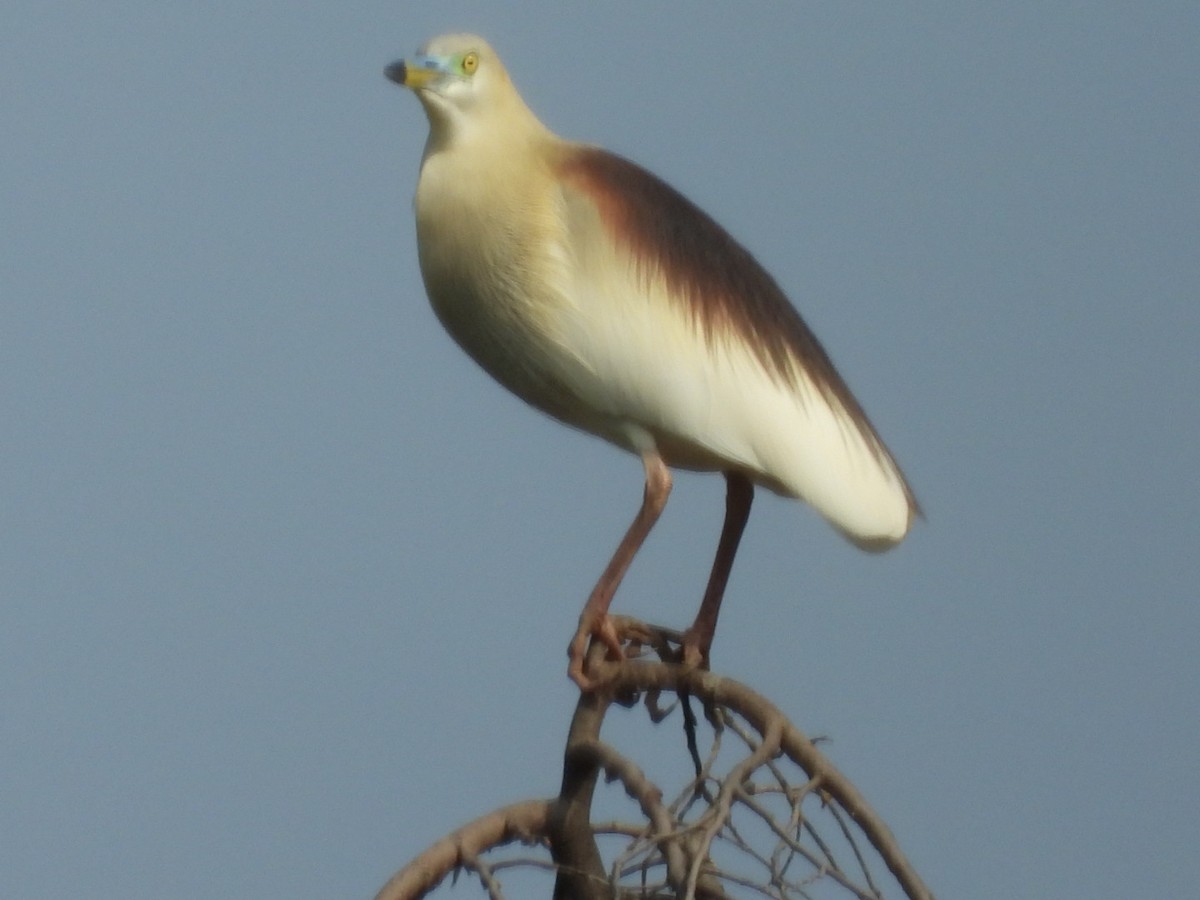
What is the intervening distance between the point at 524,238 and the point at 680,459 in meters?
0.52

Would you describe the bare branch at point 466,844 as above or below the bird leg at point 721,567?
below

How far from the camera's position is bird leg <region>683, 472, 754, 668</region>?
359 cm

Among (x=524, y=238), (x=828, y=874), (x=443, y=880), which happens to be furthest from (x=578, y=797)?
(x=524, y=238)

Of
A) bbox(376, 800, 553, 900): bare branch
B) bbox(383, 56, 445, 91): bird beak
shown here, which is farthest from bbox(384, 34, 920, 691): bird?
bbox(376, 800, 553, 900): bare branch

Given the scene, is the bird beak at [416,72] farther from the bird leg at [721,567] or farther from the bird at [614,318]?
the bird leg at [721,567]

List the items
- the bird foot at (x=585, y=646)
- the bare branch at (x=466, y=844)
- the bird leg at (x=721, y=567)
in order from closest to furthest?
the bare branch at (x=466, y=844)
the bird foot at (x=585, y=646)
the bird leg at (x=721, y=567)

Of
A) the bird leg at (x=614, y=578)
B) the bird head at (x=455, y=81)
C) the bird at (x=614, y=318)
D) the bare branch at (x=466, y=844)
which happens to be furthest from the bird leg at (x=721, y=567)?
the bird head at (x=455, y=81)

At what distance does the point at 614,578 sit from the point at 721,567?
0.32 metres

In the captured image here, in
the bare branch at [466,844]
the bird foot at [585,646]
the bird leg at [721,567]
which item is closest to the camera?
the bare branch at [466,844]

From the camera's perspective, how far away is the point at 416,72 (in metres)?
3.42

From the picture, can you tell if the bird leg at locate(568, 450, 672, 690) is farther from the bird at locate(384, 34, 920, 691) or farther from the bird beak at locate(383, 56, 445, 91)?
the bird beak at locate(383, 56, 445, 91)

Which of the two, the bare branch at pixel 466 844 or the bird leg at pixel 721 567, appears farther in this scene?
the bird leg at pixel 721 567

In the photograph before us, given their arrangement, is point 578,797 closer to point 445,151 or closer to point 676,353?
point 676,353

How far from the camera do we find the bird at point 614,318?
3395 mm
